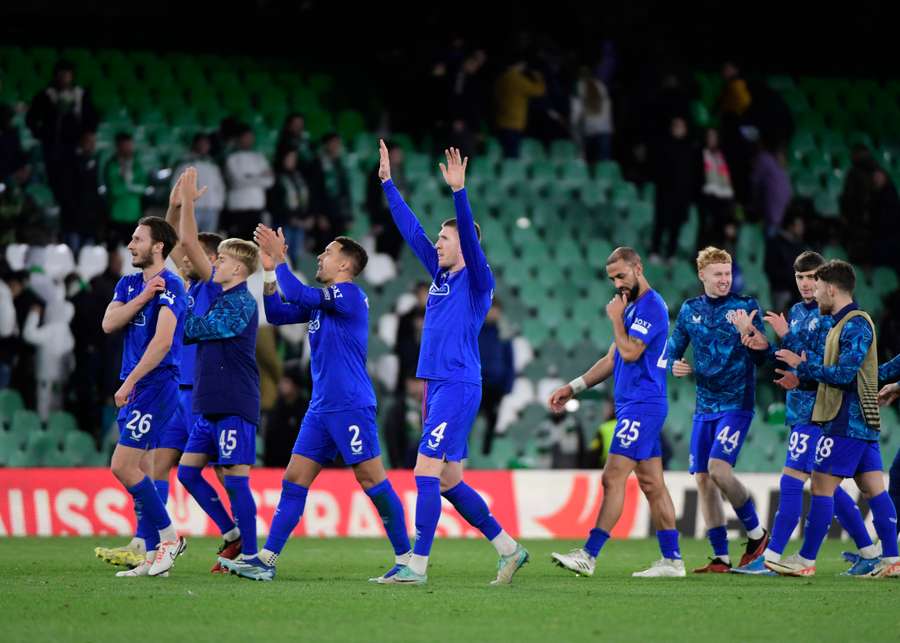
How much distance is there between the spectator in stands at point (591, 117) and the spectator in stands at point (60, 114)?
7.25m

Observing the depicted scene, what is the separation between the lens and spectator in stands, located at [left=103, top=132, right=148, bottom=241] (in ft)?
58.5

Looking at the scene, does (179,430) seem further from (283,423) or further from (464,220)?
(283,423)

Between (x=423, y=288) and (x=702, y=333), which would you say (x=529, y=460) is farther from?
(x=702, y=333)

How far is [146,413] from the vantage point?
994cm

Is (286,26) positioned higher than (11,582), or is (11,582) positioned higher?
(286,26)

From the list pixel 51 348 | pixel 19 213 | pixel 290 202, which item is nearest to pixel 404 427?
pixel 290 202

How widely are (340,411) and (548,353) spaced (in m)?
9.51

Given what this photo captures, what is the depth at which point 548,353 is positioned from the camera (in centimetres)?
1908

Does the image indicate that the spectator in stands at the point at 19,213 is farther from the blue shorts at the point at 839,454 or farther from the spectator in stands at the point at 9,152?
the blue shorts at the point at 839,454

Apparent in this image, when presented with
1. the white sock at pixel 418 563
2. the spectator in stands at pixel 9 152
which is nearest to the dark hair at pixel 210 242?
the white sock at pixel 418 563

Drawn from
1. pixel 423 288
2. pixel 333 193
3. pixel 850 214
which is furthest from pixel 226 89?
pixel 850 214

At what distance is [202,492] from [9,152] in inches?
340

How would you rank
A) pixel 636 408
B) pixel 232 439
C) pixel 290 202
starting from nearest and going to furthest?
pixel 232 439 → pixel 636 408 → pixel 290 202

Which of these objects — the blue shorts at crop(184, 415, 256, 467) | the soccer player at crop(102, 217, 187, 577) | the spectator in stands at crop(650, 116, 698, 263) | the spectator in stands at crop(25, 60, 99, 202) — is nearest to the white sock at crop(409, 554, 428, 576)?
the blue shorts at crop(184, 415, 256, 467)
